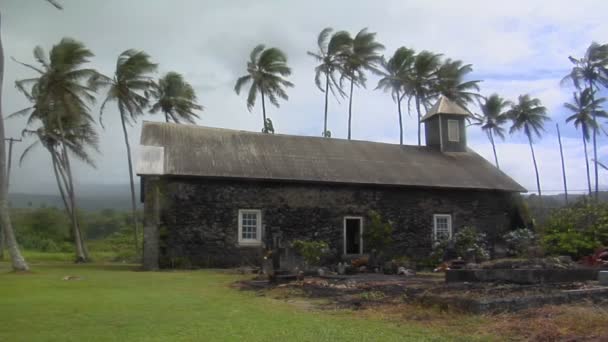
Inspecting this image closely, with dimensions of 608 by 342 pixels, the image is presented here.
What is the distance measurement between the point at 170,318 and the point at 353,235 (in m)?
15.6

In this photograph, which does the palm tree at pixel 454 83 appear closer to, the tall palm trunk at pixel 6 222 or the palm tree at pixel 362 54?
the palm tree at pixel 362 54

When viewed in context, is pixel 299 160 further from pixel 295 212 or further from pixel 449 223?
pixel 449 223

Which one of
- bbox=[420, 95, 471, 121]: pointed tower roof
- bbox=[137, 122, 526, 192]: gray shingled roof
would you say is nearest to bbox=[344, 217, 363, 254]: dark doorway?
bbox=[137, 122, 526, 192]: gray shingled roof

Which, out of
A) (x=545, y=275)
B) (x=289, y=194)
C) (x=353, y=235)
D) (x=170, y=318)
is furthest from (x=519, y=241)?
(x=170, y=318)

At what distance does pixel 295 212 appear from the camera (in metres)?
20.6

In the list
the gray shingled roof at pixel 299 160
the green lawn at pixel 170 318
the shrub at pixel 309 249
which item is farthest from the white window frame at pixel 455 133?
the green lawn at pixel 170 318

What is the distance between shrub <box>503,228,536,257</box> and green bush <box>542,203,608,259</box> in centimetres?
200

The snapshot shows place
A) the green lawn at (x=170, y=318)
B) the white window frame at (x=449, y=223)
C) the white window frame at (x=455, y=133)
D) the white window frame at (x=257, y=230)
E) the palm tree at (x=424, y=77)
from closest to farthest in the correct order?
1. the green lawn at (x=170, y=318)
2. the white window frame at (x=257, y=230)
3. the white window frame at (x=449, y=223)
4. the white window frame at (x=455, y=133)
5. the palm tree at (x=424, y=77)

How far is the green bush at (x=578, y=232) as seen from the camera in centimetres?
1736

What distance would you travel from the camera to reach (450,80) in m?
40.3

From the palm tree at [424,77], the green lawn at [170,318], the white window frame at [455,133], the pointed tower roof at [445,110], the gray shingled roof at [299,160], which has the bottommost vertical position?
the green lawn at [170,318]

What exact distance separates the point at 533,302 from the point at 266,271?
948 cm

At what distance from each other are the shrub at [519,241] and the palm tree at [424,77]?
16.9m

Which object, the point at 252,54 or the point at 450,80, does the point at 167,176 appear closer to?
the point at 252,54
